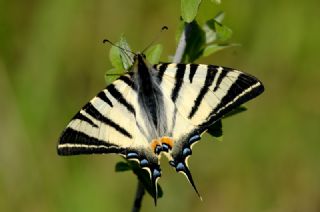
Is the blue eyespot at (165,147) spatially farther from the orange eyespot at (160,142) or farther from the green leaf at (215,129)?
the green leaf at (215,129)

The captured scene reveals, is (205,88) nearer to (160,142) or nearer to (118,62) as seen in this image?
(160,142)

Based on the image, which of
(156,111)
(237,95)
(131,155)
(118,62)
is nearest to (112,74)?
(118,62)

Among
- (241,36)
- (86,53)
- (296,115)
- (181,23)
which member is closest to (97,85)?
(86,53)

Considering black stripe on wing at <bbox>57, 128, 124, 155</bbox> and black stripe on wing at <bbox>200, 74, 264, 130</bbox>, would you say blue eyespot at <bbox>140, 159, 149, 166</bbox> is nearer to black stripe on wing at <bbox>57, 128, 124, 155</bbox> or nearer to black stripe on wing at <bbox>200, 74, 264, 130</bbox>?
black stripe on wing at <bbox>57, 128, 124, 155</bbox>

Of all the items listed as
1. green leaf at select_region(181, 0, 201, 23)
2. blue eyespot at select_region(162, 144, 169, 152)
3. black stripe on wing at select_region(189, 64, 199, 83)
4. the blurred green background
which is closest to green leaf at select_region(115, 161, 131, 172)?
blue eyespot at select_region(162, 144, 169, 152)

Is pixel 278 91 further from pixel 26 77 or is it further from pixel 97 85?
pixel 26 77

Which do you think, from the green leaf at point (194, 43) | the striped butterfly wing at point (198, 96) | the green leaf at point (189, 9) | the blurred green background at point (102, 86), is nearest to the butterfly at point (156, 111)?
the striped butterfly wing at point (198, 96)
